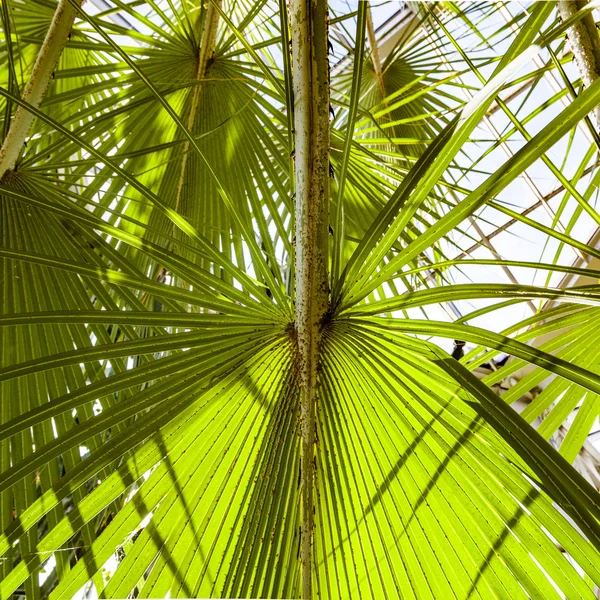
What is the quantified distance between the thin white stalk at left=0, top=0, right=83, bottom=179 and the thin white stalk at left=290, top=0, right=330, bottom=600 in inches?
22.7

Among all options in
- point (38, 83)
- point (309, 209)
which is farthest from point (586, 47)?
point (38, 83)

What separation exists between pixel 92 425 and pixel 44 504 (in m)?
0.11

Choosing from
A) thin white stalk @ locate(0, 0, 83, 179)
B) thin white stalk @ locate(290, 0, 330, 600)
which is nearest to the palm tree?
thin white stalk @ locate(290, 0, 330, 600)

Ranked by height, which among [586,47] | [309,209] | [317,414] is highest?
[586,47]

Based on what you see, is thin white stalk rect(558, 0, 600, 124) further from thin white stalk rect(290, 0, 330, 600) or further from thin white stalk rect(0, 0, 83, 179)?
thin white stalk rect(0, 0, 83, 179)

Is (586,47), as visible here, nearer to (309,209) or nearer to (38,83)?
(309,209)

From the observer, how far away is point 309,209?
757 millimetres

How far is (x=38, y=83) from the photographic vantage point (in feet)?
3.50

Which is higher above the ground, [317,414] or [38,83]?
[38,83]

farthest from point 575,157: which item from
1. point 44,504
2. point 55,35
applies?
point 44,504

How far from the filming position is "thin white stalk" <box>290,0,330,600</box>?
72cm

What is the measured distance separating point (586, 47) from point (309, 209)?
0.48m

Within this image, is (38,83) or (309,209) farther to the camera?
(38,83)

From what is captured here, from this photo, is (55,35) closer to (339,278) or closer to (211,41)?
(211,41)
